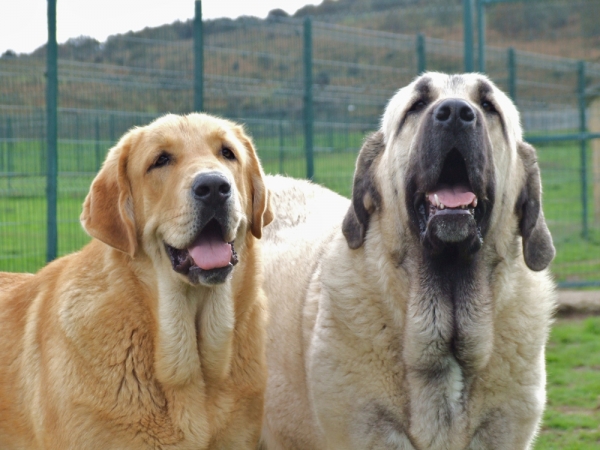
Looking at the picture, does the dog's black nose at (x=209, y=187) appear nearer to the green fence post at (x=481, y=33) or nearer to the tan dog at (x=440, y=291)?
the tan dog at (x=440, y=291)

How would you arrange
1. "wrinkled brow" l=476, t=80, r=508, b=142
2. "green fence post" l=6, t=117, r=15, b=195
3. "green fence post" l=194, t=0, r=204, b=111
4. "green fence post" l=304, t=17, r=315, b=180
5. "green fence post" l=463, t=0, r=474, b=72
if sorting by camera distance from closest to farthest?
"wrinkled brow" l=476, t=80, r=508, b=142
"green fence post" l=194, t=0, r=204, b=111
"green fence post" l=463, t=0, r=474, b=72
"green fence post" l=6, t=117, r=15, b=195
"green fence post" l=304, t=17, r=315, b=180

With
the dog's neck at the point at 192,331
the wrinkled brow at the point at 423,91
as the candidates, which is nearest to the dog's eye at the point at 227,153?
the dog's neck at the point at 192,331

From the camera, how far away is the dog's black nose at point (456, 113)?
349 cm

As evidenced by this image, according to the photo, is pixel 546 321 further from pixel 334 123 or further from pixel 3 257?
pixel 334 123

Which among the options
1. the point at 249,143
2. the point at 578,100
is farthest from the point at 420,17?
the point at 249,143

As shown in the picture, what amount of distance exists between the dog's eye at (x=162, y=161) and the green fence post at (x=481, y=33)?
5265 mm

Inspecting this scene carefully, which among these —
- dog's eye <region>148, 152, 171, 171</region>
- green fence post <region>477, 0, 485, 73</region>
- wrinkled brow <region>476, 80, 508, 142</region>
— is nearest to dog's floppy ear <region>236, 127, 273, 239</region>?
dog's eye <region>148, 152, 171, 171</region>

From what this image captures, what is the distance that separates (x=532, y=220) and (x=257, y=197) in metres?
1.35

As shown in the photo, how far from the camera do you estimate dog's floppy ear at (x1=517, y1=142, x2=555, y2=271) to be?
12.6ft

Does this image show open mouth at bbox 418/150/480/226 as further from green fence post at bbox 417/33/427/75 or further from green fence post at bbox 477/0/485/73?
green fence post at bbox 417/33/427/75

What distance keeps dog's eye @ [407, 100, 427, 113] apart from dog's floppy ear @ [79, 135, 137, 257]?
1.36 meters

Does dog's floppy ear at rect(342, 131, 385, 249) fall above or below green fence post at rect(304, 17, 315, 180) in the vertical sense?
below

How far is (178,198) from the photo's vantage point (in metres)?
3.51

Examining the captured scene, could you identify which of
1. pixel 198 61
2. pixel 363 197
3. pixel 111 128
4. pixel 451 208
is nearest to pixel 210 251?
pixel 363 197
